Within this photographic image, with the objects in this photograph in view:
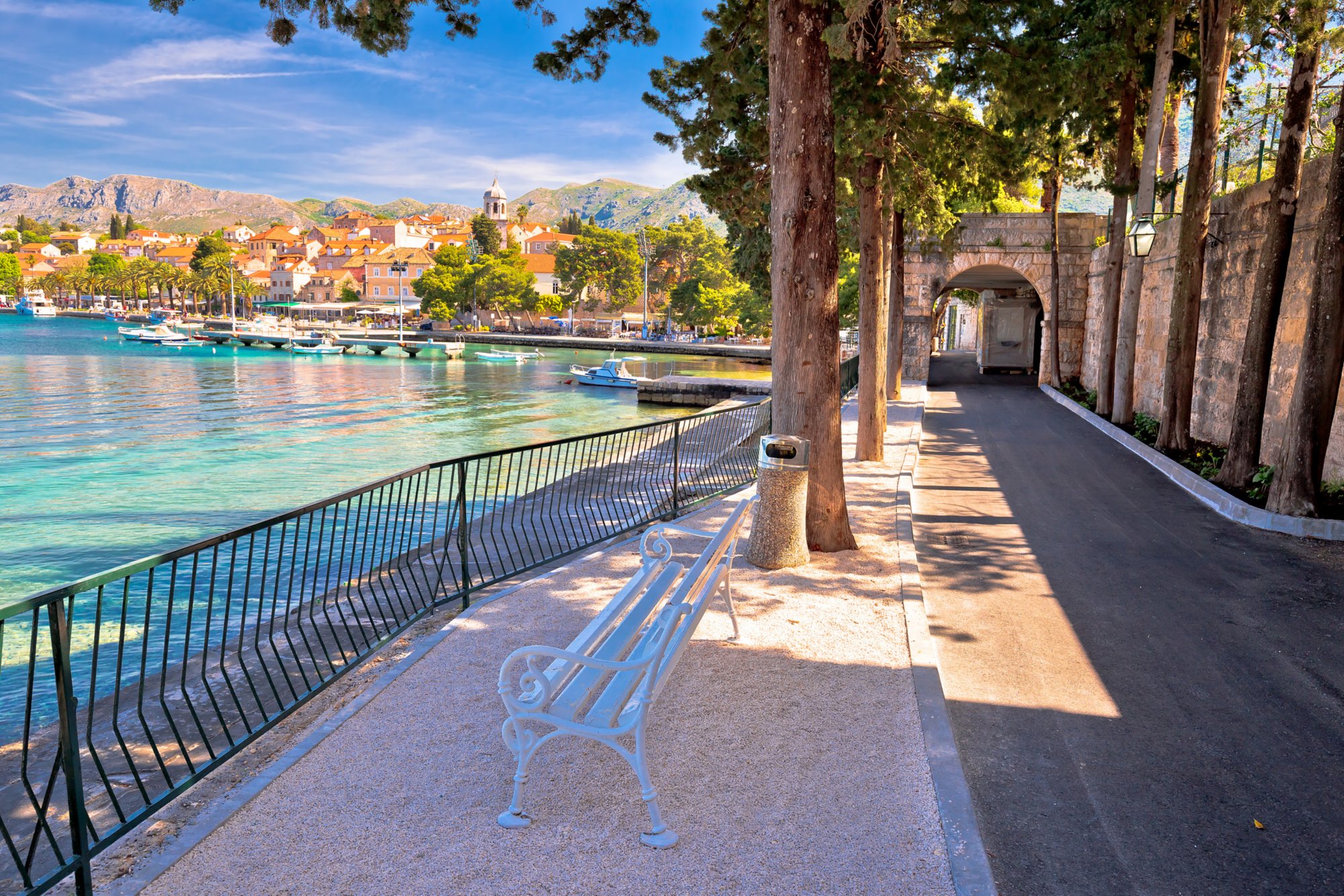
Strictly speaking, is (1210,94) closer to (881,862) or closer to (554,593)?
(554,593)

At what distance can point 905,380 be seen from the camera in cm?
2952

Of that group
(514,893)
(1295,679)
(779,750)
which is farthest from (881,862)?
(1295,679)

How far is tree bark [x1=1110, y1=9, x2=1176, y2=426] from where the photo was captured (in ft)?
50.6

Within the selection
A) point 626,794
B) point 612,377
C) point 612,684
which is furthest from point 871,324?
point 612,377

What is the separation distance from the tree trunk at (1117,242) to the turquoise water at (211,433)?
57.9ft

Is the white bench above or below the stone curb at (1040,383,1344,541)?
above

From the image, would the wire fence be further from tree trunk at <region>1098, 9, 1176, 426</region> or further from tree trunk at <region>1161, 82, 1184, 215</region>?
tree trunk at <region>1161, 82, 1184, 215</region>

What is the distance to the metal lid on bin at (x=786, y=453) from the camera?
7281 millimetres

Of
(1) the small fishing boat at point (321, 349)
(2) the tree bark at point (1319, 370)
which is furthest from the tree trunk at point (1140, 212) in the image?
(1) the small fishing boat at point (321, 349)

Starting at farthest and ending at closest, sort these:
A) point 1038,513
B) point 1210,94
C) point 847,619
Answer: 1. point 1210,94
2. point 1038,513
3. point 847,619

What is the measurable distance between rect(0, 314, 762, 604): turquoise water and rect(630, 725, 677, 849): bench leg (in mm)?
12686

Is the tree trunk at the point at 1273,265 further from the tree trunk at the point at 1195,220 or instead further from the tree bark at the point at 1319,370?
the tree trunk at the point at 1195,220

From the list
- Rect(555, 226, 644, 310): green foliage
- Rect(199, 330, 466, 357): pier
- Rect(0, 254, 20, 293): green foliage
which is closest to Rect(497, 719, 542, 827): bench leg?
Rect(199, 330, 466, 357): pier

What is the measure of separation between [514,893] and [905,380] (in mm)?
28074
